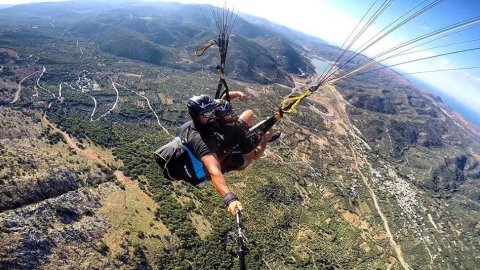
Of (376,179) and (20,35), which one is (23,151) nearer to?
(376,179)

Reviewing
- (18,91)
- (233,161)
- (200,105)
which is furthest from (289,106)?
(18,91)

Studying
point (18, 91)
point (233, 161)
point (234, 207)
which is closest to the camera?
point (234, 207)

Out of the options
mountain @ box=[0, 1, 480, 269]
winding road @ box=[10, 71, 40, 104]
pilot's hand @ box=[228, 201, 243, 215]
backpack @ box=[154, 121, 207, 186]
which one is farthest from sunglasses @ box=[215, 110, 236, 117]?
winding road @ box=[10, 71, 40, 104]

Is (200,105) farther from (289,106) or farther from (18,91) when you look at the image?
(18,91)

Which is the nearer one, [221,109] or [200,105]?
[200,105]

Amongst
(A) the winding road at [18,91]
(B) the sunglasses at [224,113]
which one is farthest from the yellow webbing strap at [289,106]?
(A) the winding road at [18,91]

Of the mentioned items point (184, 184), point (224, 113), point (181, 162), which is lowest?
point (184, 184)

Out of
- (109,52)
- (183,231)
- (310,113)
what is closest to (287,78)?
(310,113)
